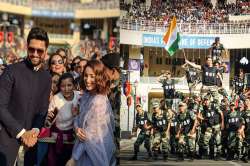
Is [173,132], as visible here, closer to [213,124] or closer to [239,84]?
[213,124]

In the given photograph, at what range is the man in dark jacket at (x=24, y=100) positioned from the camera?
1977mm

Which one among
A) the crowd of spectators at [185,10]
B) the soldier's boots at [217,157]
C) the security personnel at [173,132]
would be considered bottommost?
the soldier's boots at [217,157]

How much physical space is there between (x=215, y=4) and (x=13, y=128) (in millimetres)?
1273

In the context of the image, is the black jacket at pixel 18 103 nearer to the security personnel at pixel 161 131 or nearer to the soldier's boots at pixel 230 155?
the security personnel at pixel 161 131

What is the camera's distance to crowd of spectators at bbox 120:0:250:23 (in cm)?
257

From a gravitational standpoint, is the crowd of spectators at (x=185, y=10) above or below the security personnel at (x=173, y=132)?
above

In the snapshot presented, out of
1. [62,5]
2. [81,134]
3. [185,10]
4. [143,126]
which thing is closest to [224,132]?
[143,126]

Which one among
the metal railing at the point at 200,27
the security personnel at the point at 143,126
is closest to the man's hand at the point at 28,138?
the security personnel at the point at 143,126

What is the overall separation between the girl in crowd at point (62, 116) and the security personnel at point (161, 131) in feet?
1.41

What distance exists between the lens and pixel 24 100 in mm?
2066

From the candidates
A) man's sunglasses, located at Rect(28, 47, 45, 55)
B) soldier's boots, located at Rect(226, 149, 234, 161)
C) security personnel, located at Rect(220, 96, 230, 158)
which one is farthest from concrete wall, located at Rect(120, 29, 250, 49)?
man's sunglasses, located at Rect(28, 47, 45, 55)

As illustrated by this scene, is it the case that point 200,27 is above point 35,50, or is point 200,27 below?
above

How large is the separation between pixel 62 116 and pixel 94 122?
39 cm

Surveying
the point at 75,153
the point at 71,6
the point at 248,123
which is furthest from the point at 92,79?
the point at 71,6
